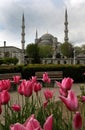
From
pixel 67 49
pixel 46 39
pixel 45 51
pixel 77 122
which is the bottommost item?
pixel 77 122

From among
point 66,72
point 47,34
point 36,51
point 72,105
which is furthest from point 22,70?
point 47,34

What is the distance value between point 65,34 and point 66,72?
86.4 m

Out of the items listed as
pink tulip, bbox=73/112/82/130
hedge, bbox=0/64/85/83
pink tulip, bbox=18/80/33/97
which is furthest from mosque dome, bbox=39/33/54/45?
pink tulip, bbox=73/112/82/130

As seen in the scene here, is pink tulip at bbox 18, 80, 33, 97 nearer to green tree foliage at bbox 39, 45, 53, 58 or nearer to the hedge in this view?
the hedge

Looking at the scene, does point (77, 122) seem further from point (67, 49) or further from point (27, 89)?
point (67, 49)

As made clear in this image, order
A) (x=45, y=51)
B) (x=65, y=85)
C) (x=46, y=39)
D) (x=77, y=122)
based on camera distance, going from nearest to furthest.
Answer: (x=77, y=122), (x=65, y=85), (x=45, y=51), (x=46, y=39)

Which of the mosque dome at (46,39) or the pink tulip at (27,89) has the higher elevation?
the mosque dome at (46,39)

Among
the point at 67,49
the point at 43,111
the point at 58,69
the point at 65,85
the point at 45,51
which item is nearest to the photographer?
the point at 65,85

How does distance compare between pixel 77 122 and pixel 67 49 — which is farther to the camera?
pixel 67 49

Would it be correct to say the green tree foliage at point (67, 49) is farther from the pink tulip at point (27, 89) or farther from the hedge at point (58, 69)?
the pink tulip at point (27, 89)

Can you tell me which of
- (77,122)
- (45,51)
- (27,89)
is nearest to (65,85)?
(27,89)

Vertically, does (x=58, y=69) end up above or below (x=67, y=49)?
below

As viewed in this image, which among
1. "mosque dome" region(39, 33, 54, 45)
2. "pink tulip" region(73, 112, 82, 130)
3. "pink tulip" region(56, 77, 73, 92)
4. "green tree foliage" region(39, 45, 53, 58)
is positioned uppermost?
"mosque dome" region(39, 33, 54, 45)

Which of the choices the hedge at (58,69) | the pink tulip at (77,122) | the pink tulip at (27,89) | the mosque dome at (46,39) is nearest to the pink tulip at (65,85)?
the pink tulip at (27,89)
